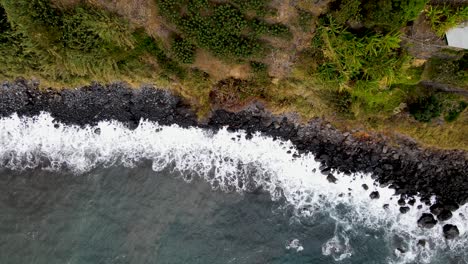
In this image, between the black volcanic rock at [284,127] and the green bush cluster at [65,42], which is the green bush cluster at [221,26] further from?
the black volcanic rock at [284,127]

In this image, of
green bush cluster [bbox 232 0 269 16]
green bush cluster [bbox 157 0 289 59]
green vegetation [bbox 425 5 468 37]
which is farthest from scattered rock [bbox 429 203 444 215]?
green bush cluster [bbox 232 0 269 16]

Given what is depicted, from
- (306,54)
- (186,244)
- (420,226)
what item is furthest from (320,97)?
(186,244)

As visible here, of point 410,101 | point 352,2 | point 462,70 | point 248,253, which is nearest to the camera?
point 352,2

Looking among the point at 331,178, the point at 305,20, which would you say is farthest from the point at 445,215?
the point at 305,20

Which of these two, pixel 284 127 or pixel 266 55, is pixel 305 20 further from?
pixel 284 127

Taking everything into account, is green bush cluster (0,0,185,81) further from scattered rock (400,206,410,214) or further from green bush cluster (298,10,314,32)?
scattered rock (400,206,410,214)

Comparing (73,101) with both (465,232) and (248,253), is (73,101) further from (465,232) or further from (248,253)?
(465,232)
